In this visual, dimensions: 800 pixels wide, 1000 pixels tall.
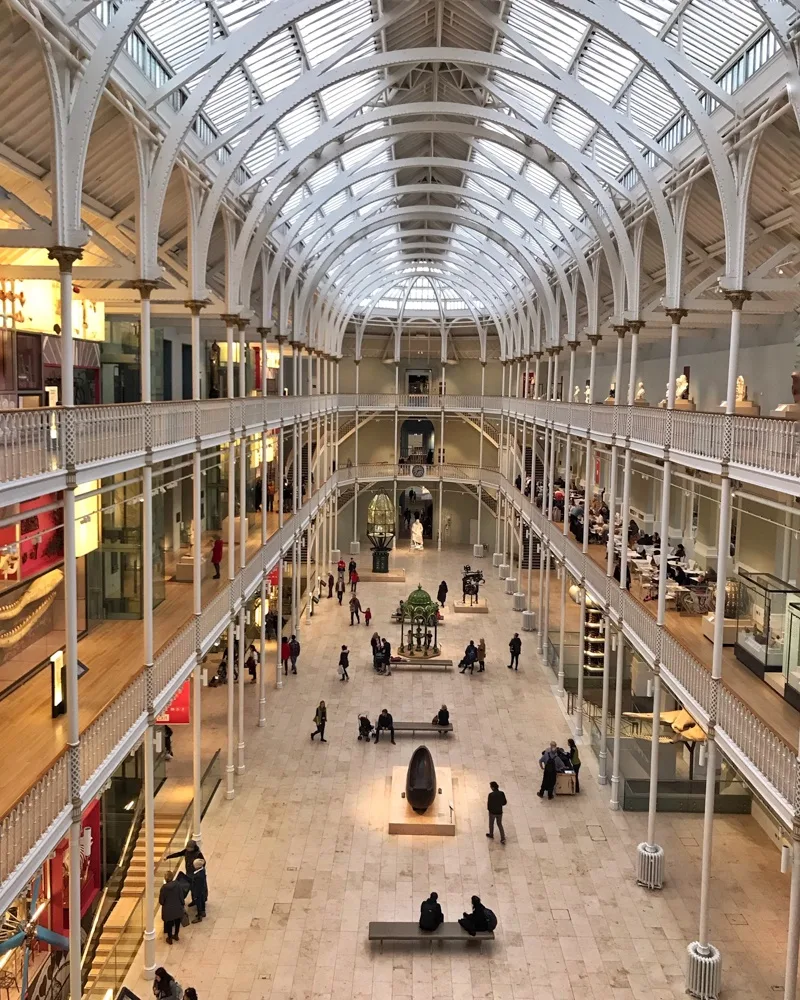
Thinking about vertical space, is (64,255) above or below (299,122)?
below

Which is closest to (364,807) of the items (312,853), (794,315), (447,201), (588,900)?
(312,853)

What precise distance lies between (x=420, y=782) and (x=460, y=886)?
2.70 metres

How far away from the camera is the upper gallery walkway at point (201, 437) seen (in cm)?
867

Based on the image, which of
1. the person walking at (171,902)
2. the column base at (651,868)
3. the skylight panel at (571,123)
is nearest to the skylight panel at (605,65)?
the skylight panel at (571,123)

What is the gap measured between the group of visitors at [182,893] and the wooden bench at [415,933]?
2.72 m

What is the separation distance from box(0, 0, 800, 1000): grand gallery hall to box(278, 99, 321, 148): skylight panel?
13cm

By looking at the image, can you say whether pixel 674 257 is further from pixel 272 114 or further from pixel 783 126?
pixel 272 114

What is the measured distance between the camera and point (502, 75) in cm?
2139

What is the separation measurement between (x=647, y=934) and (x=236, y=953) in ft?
20.5

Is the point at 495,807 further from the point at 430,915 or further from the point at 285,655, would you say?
the point at 285,655

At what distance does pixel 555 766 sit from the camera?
60.6ft

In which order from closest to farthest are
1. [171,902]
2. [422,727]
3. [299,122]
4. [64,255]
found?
[64,255] < [171,902] < [422,727] < [299,122]

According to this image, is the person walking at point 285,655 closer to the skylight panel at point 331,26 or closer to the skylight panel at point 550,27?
the skylight panel at point 331,26

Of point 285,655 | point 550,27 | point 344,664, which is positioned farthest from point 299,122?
point 285,655
